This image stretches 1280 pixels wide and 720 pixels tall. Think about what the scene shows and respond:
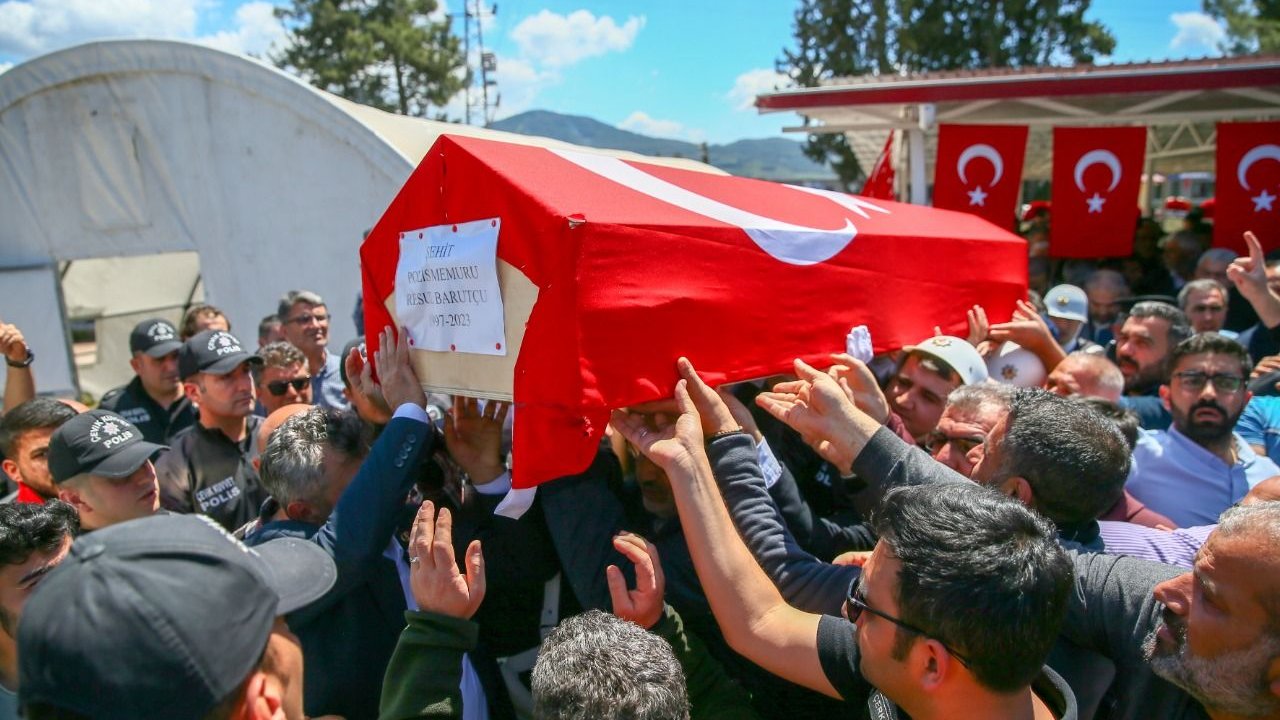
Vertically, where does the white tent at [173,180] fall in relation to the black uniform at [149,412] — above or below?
above

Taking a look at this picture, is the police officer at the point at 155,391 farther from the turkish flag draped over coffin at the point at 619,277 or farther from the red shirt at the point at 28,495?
the turkish flag draped over coffin at the point at 619,277

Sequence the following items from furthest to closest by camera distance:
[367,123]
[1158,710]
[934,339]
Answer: [367,123] → [934,339] → [1158,710]

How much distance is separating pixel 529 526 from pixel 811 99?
6453 millimetres

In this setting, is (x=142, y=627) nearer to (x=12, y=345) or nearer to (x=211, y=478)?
(x=211, y=478)

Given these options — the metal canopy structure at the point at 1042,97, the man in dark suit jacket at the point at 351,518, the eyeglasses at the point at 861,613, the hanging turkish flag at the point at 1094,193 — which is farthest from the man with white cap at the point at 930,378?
the metal canopy structure at the point at 1042,97

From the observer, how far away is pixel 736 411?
2.20 m

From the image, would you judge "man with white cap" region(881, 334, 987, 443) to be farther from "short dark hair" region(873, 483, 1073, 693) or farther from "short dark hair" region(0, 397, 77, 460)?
"short dark hair" region(0, 397, 77, 460)

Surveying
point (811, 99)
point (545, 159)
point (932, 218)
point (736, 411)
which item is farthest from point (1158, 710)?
point (811, 99)

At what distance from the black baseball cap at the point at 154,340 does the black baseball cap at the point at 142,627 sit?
3.35 m

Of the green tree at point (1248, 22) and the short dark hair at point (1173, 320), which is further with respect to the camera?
the green tree at point (1248, 22)

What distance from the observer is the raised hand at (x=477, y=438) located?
2211 mm

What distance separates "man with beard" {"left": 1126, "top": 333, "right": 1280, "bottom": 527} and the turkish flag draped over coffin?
1028 mm

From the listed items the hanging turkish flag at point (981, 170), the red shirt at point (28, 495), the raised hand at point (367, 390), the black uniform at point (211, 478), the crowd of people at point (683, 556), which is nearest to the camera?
the crowd of people at point (683, 556)

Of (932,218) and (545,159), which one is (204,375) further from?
(932,218)
